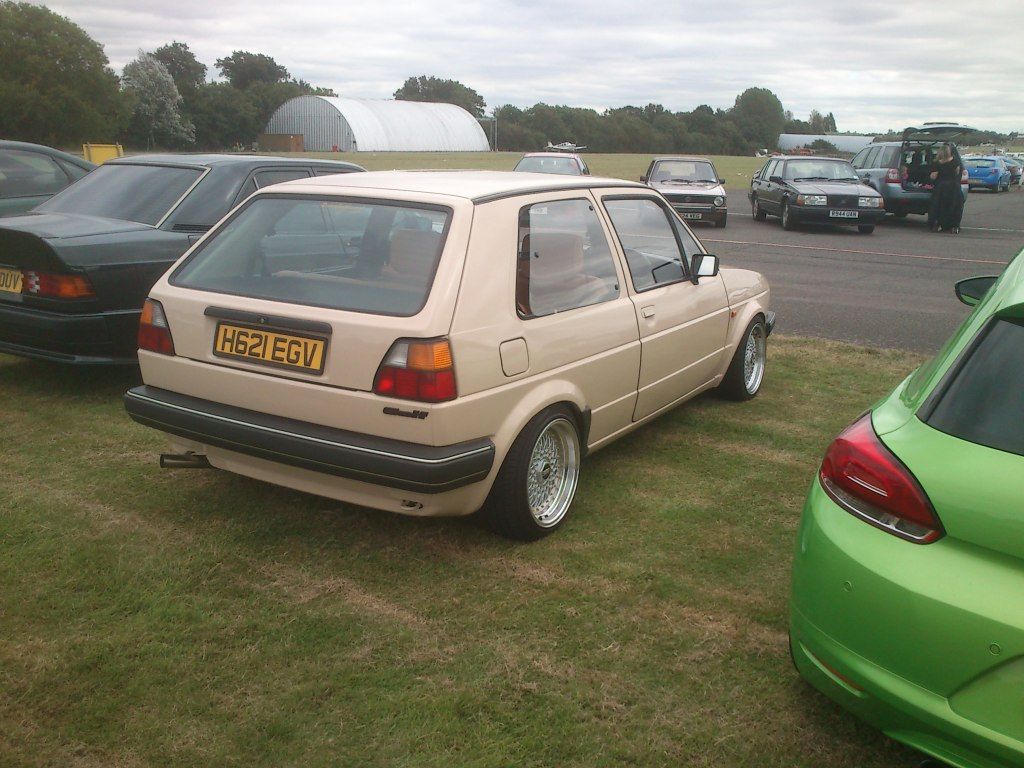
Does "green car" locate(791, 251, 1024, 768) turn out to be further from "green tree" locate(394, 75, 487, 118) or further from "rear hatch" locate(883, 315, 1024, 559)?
"green tree" locate(394, 75, 487, 118)

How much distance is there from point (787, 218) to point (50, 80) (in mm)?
62084

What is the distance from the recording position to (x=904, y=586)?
2066 millimetres

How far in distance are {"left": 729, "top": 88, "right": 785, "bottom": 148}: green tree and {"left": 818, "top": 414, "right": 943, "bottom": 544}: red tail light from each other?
102520 millimetres

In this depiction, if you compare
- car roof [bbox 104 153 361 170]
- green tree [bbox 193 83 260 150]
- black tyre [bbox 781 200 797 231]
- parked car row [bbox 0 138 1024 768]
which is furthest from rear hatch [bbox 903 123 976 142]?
green tree [bbox 193 83 260 150]

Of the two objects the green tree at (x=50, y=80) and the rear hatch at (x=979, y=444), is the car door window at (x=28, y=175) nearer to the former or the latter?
the rear hatch at (x=979, y=444)

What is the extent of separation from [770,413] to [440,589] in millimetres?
3274

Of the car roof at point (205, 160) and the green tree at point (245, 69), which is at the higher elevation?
the green tree at point (245, 69)

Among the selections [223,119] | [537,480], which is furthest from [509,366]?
[223,119]

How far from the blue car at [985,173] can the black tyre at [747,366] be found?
36.2m

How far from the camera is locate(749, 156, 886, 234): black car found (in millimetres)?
17906

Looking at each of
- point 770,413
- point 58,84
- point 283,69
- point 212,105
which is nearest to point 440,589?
point 770,413

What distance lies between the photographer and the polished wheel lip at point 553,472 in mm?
3844

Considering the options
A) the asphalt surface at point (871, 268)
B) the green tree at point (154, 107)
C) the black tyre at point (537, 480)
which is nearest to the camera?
the black tyre at point (537, 480)

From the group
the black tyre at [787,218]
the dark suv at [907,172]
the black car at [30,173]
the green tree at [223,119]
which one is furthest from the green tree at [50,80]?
the black car at [30,173]
